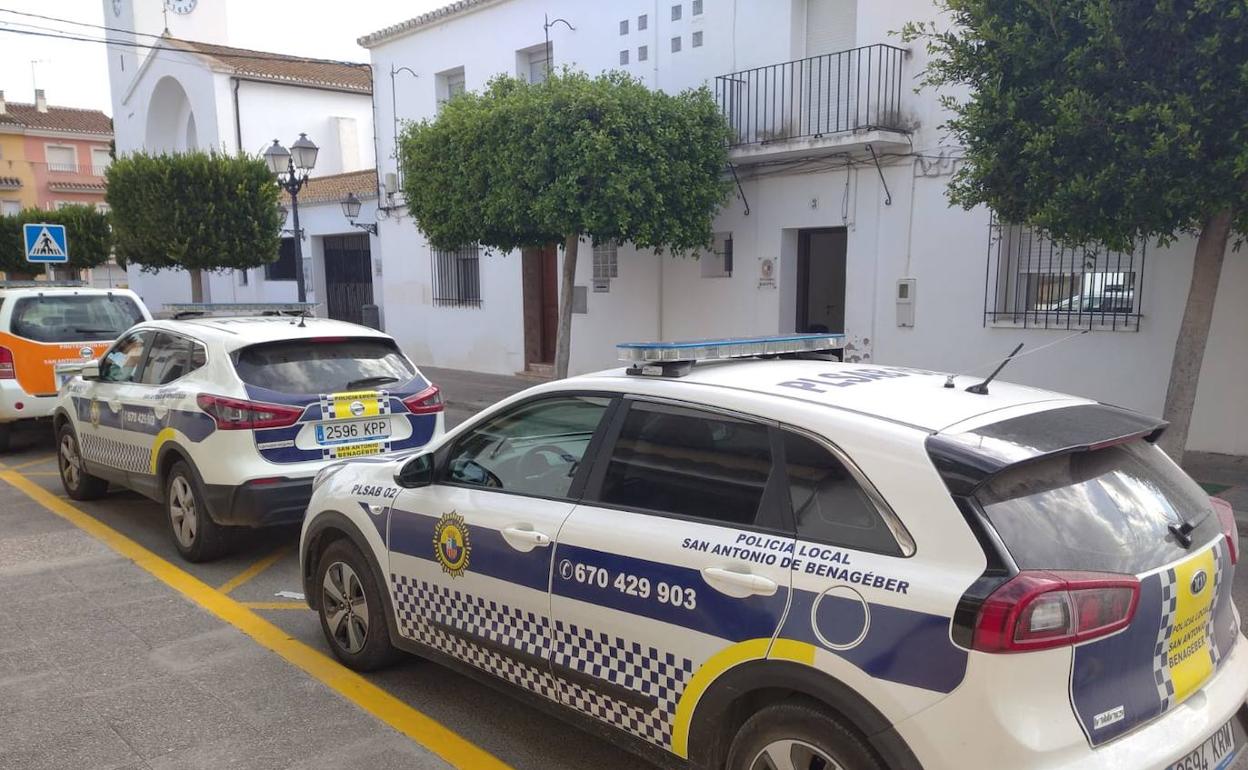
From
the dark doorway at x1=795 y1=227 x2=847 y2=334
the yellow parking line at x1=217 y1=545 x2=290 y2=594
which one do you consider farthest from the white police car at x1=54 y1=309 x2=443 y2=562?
the dark doorway at x1=795 y1=227 x2=847 y2=334

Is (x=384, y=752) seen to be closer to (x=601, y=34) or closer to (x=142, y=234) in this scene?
(x=601, y=34)

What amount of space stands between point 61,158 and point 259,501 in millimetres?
56846

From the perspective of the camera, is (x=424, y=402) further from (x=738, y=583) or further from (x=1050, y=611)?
(x=1050, y=611)

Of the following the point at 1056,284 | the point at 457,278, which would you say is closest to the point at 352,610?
the point at 1056,284

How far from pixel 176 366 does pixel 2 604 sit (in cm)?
175

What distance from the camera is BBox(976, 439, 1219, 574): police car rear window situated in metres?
2.31

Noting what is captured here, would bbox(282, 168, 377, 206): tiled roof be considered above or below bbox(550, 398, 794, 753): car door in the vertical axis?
above

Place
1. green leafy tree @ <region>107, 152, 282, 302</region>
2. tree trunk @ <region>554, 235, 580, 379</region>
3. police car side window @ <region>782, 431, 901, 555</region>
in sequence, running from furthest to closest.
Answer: green leafy tree @ <region>107, 152, 282, 302</region> → tree trunk @ <region>554, 235, 580, 379</region> → police car side window @ <region>782, 431, 901, 555</region>

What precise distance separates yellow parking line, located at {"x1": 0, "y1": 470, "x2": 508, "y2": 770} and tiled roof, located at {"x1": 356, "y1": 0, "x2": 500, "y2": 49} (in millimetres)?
11929

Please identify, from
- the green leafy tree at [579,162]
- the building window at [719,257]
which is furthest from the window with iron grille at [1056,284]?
the building window at [719,257]

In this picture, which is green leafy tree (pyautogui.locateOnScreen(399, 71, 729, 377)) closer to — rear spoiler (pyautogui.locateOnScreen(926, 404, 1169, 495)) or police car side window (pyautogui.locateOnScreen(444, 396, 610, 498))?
police car side window (pyautogui.locateOnScreen(444, 396, 610, 498))

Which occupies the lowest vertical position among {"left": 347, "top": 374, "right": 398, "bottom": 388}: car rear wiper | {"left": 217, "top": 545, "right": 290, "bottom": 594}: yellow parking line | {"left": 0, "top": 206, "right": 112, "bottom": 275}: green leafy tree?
{"left": 217, "top": 545, "right": 290, "bottom": 594}: yellow parking line

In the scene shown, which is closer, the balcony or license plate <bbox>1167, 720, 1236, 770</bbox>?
license plate <bbox>1167, 720, 1236, 770</bbox>

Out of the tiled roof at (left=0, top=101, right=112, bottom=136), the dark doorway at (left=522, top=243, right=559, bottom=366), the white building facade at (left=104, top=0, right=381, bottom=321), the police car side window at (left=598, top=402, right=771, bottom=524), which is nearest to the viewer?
the police car side window at (left=598, top=402, right=771, bottom=524)
